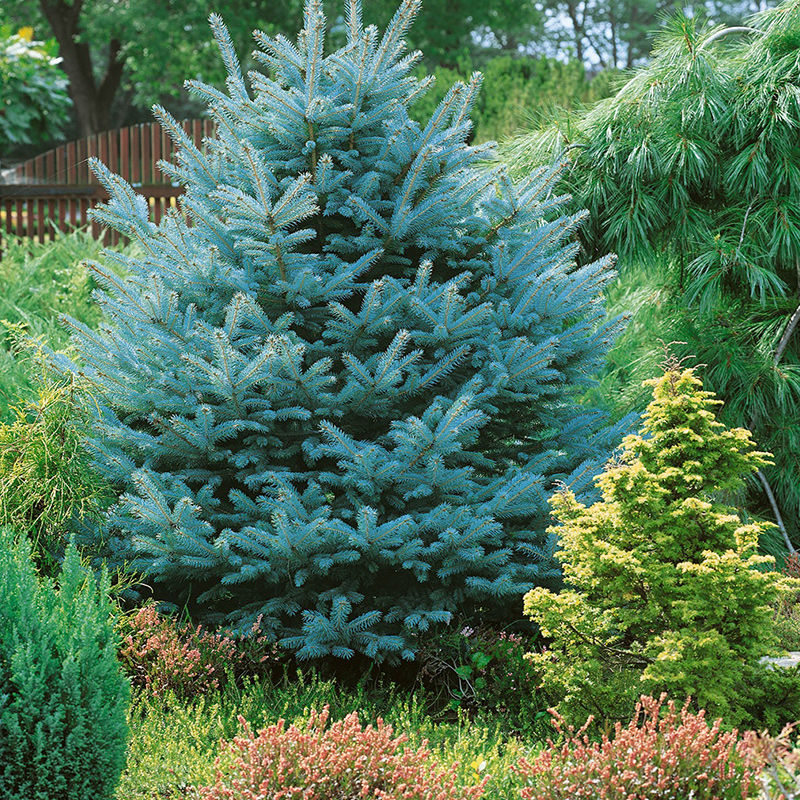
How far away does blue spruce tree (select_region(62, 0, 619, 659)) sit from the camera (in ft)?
12.4

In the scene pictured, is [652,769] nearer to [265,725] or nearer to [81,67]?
[265,725]

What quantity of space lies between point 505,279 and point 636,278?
306 cm

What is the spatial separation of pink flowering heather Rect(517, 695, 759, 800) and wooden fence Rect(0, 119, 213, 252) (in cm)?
938

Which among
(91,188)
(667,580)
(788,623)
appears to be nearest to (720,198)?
(788,623)

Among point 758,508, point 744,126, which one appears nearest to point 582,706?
point 758,508

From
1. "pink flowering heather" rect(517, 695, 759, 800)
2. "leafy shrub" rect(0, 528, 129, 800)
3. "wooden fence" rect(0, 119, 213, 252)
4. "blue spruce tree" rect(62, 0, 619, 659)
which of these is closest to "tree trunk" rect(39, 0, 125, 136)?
"wooden fence" rect(0, 119, 213, 252)

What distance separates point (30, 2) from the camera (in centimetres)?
2202

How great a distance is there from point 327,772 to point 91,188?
1003cm

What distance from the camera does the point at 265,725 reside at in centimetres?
333

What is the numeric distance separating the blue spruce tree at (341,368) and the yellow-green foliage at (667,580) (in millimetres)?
515

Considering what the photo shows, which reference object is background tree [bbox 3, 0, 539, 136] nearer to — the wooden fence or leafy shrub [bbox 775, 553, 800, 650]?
Answer: the wooden fence

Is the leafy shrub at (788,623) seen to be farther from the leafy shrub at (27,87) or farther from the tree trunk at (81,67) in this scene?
the tree trunk at (81,67)

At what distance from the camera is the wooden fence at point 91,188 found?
10.9m

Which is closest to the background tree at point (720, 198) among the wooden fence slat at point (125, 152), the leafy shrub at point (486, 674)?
the leafy shrub at point (486, 674)
